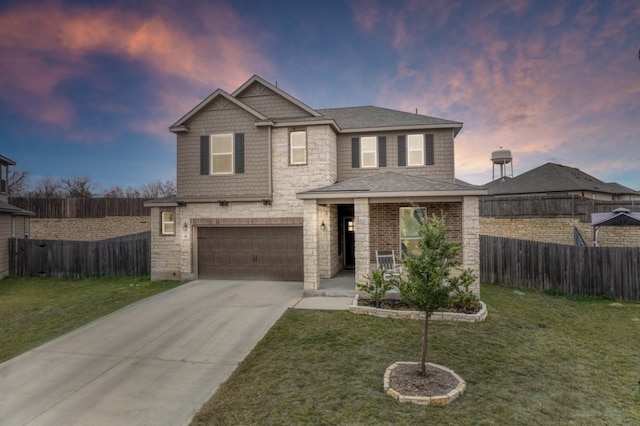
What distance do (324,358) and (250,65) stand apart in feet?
44.8

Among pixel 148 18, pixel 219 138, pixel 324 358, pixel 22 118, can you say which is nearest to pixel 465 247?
pixel 324 358

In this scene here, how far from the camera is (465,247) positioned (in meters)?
9.38

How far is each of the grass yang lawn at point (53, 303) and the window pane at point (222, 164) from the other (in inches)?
187

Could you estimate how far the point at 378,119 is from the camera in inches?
556

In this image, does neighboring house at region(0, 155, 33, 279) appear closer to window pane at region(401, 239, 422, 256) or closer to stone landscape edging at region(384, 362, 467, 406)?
window pane at region(401, 239, 422, 256)

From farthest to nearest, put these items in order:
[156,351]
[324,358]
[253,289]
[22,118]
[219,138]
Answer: [22,118]
[219,138]
[253,289]
[156,351]
[324,358]

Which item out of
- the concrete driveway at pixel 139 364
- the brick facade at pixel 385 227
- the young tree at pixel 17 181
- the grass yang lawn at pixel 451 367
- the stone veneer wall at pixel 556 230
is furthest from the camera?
the young tree at pixel 17 181

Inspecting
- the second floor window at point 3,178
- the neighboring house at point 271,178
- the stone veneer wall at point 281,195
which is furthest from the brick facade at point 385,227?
the second floor window at point 3,178

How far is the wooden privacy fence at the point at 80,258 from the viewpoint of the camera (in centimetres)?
1519

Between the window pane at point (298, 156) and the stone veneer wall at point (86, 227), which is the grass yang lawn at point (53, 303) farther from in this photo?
the stone veneer wall at point (86, 227)

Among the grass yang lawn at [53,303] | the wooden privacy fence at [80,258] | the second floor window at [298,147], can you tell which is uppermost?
the second floor window at [298,147]

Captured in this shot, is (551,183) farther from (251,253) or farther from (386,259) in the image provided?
(251,253)

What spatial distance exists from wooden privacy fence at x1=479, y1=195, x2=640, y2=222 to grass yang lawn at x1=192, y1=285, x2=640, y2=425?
35.1 feet

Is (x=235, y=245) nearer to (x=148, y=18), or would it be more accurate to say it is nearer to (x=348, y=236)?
(x=348, y=236)
